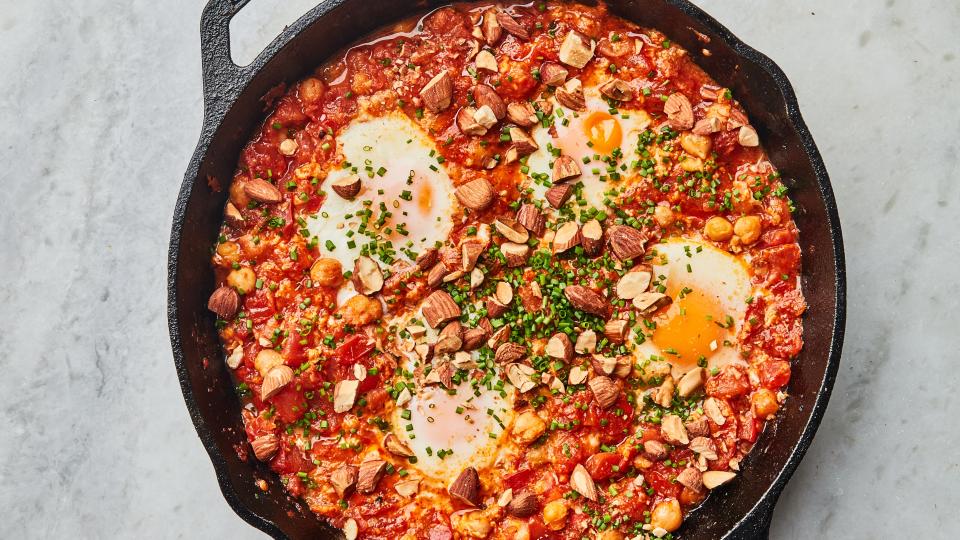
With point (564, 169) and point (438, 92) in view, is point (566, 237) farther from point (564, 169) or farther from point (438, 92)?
point (438, 92)

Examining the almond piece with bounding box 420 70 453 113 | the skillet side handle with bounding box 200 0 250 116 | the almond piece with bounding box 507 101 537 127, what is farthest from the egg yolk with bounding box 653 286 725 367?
the skillet side handle with bounding box 200 0 250 116

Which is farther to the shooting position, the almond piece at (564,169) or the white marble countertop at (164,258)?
the white marble countertop at (164,258)

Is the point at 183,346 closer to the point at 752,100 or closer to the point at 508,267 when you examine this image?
the point at 508,267

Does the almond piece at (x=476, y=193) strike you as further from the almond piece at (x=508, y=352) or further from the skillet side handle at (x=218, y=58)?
the skillet side handle at (x=218, y=58)

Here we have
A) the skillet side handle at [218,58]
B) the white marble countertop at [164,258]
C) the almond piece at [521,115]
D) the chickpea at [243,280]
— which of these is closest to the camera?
the skillet side handle at [218,58]

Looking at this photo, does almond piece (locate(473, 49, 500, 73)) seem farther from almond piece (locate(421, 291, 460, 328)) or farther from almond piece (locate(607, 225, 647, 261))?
almond piece (locate(421, 291, 460, 328))

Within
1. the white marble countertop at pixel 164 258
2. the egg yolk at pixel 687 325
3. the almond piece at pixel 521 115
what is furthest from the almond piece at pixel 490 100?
the white marble countertop at pixel 164 258
